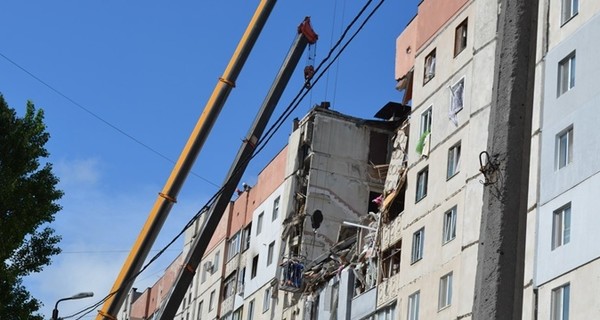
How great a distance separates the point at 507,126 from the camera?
11.6 meters

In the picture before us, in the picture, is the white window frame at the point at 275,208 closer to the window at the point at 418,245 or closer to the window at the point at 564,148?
the window at the point at 418,245

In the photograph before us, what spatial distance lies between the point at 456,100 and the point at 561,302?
12.3 metres

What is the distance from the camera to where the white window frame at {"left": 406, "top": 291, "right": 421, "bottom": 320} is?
44.7 metres

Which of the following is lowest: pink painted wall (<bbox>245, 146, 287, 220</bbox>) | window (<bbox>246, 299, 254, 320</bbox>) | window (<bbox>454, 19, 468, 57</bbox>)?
window (<bbox>246, 299, 254, 320</bbox>)

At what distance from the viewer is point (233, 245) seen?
72.6m

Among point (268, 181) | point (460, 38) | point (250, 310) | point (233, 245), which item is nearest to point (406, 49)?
point (460, 38)

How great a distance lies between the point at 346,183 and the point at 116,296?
1548cm

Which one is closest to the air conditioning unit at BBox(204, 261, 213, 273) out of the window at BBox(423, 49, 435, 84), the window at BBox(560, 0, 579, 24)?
the window at BBox(423, 49, 435, 84)

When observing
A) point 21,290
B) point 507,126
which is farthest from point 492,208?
point 21,290

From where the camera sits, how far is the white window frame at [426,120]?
48088 millimetres

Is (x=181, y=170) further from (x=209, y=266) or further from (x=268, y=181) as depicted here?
(x=209, y=266)

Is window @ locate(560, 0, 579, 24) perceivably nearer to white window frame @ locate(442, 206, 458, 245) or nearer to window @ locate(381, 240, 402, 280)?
white window frame @ locate(442, 206, 458, 245)

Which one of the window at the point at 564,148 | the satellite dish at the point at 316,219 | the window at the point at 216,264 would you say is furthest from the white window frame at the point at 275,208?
the window at the point at 564,148

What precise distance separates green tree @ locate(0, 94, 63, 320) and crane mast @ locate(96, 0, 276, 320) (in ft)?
57.9
